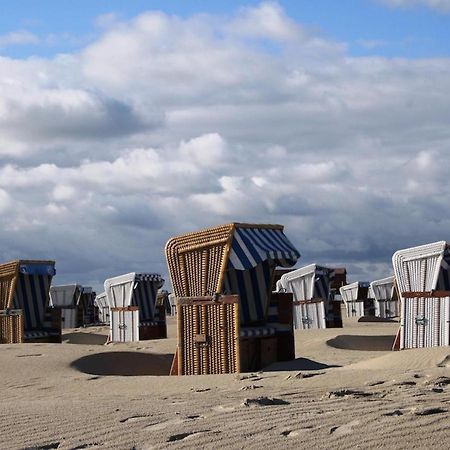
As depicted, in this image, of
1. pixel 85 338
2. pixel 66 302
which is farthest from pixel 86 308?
pixel 85 338

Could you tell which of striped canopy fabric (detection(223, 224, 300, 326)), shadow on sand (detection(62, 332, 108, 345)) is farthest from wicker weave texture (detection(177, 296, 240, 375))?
shadow on sand (detection(62, 332, 108, 345))

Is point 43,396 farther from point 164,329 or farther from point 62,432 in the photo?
point 164,329

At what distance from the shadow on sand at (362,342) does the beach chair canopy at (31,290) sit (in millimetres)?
7370

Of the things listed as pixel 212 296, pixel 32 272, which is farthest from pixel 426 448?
pixel 32 272

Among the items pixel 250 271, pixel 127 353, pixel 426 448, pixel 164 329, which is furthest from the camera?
pixel 164 329

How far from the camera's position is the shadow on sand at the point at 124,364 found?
614 inches

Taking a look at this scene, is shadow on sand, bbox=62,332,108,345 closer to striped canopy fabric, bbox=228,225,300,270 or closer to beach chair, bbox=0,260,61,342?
beach chair, bbox=0,260,61,342

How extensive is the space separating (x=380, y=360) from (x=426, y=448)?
7.81 m

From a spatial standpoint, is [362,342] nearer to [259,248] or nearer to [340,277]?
[259,248]

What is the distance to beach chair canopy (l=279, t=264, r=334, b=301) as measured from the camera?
89.7 feet

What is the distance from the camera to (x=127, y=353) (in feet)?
56.4

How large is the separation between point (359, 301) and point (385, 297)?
230 cm

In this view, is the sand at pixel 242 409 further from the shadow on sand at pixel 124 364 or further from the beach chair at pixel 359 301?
the beach chair at pixel 359 301

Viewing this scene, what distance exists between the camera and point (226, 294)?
13.2 m
